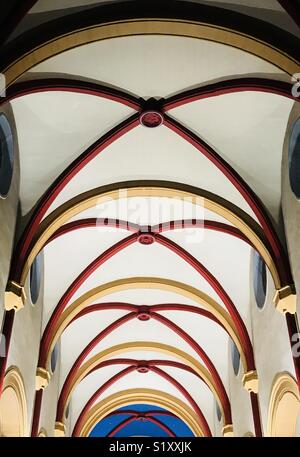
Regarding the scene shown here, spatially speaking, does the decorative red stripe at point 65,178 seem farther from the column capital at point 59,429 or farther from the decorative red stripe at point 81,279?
the column capital at point 59,429

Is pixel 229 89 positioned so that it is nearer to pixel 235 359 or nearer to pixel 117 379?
pixel 235 359

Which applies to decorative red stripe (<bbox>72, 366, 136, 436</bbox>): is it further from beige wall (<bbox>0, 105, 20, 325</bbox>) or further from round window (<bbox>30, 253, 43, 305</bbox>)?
beige wall (<bbox>0, 105, 20, 325</bbox>)

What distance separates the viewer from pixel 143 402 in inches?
1093

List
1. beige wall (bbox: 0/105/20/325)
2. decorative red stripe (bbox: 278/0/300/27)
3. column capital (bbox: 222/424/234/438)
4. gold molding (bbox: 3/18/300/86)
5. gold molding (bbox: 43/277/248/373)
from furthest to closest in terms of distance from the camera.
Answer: column capital (bbox: 222/424/234/438) < gold molding (bbox: 43/277/248/373) < beige wall (bbox: 0/105/20/325) < gold molding (bbox: 3/18/300/86) < decorative red stripe (bbox: 278/0/300/27)

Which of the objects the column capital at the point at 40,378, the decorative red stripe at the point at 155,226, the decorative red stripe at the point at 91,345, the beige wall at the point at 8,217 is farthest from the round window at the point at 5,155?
the decorative red stripe at the point at 91,345

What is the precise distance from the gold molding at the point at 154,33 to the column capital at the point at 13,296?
179 inches

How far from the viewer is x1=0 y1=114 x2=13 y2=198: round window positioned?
12.1 m

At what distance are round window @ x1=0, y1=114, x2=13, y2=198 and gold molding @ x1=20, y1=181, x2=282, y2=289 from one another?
74.9 inches

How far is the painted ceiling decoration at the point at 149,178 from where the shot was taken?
10.9m

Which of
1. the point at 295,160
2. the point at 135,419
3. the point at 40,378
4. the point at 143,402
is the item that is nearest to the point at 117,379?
the point at 143,402

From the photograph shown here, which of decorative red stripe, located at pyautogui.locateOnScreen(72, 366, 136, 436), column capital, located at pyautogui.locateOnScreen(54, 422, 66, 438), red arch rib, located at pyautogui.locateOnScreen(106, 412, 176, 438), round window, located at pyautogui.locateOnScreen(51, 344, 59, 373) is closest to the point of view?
round window, located at pyautogui.locateOnScreen(51, 344, 59, 373)

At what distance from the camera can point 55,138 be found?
13.8 meters

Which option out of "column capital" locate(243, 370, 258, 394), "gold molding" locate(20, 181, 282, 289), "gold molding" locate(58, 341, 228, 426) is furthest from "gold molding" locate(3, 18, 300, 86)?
"gold molding" locate(58, 341, 228, 426)
